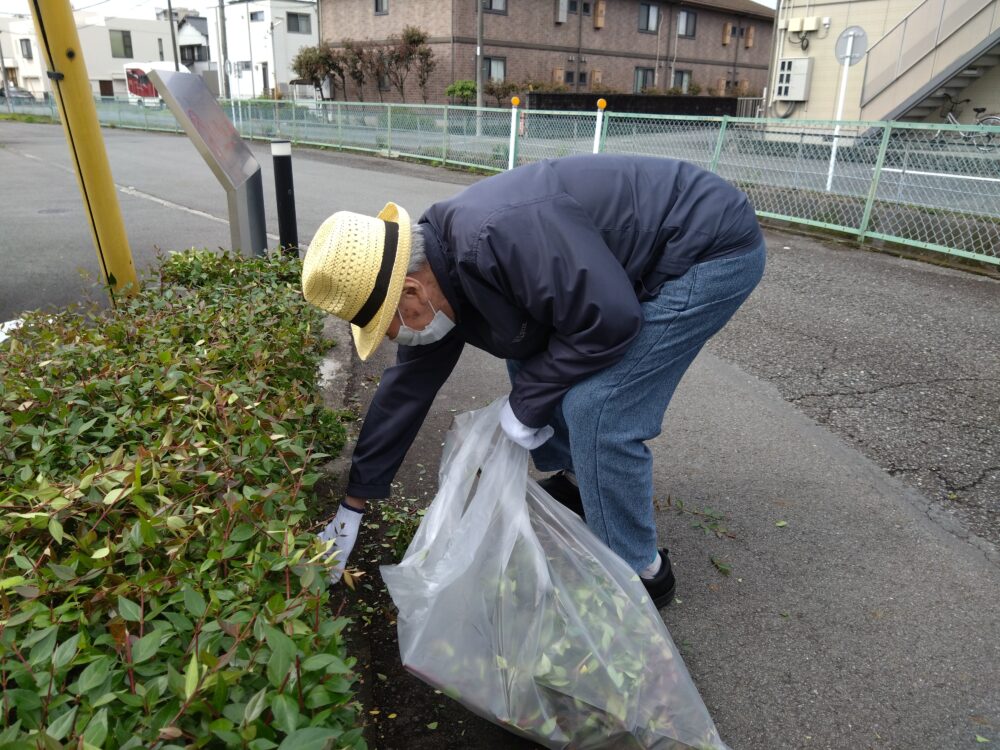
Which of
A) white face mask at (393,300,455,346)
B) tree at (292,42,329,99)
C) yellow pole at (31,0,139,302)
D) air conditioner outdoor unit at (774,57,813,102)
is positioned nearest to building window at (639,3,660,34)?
tree at (292,42,329,99)

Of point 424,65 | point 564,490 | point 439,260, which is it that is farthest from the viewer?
point 424,65

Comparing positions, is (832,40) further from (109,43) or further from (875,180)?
(109,43)

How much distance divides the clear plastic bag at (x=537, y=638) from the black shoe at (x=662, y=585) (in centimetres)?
41

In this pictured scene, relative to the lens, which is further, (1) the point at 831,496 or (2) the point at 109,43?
(2) the point at 109,43

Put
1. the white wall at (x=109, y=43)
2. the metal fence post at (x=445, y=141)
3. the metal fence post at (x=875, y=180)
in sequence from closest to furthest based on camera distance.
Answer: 1. the metal fence post at (x=875, y=180)
2. the metal fence post at (x=445, y=141)
3. the white wall at (x=109, y=43)

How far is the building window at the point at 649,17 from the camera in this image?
32.8 m

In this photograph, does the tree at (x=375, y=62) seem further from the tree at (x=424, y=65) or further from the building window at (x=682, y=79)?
the building window at (x=682, y=79)

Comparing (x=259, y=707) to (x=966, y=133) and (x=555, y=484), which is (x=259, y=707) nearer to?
(x=555, y=484)

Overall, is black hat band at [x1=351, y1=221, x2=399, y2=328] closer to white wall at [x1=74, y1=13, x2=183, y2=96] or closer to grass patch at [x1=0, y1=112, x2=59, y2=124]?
grass patch at [x1=0, y1=112, x2=59, y2=124]

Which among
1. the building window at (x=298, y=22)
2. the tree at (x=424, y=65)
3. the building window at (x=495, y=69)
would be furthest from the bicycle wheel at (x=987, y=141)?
the building window at (x=298, y=22)

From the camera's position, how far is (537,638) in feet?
5.84

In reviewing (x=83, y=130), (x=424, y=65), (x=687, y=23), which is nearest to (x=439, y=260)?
(x=83, y=130)

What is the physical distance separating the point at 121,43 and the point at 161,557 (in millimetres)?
62571

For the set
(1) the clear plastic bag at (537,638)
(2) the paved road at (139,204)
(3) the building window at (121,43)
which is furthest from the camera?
(3) the building window at (121,43)
